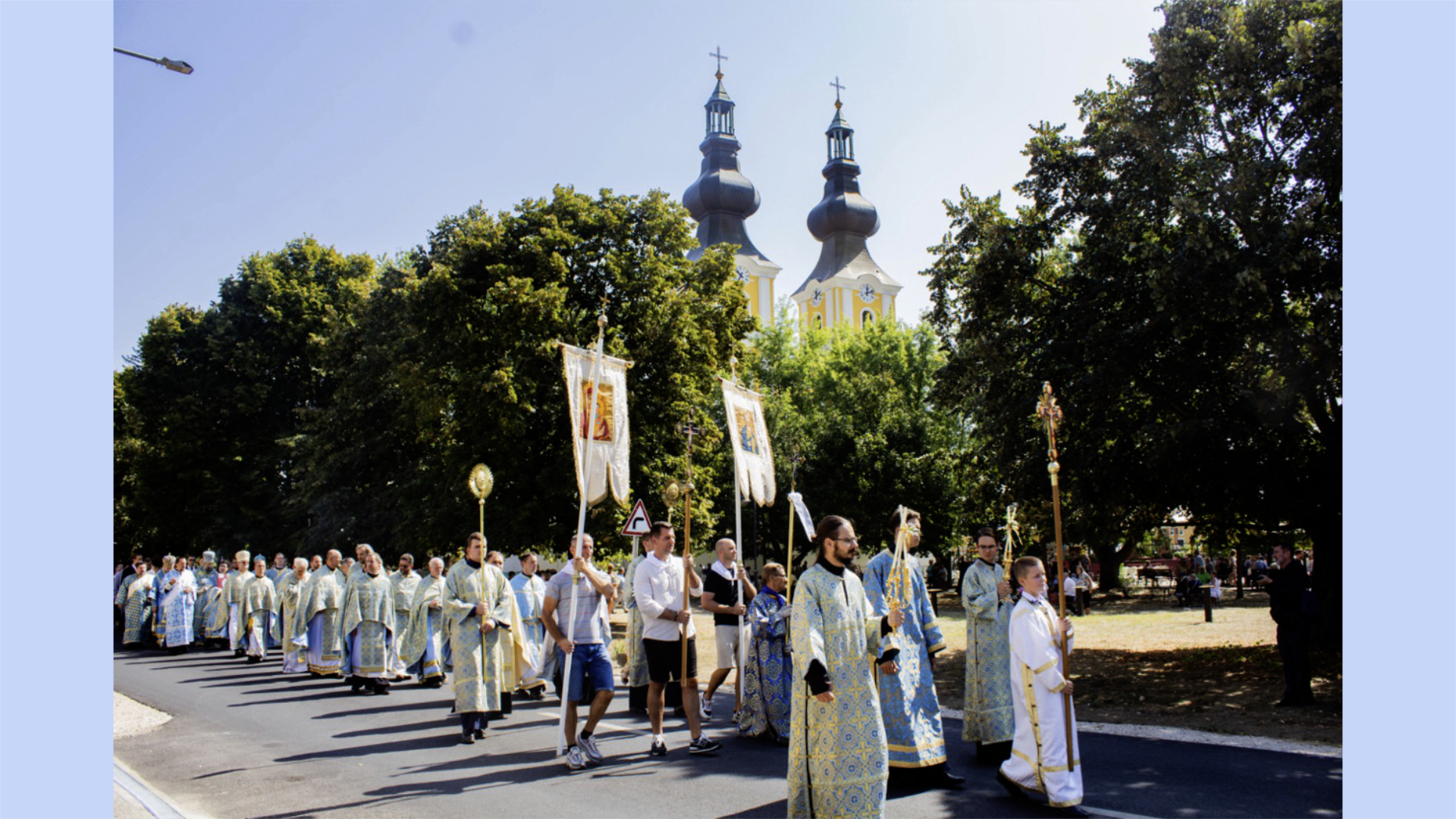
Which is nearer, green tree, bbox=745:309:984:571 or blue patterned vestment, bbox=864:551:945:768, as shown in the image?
blue patterned vestment, bbox=864:551:945:768

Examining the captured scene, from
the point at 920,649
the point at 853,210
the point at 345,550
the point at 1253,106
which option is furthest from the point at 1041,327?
the point at 853,210

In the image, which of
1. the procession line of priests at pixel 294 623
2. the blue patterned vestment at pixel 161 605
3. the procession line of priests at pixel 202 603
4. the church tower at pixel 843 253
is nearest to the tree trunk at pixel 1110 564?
the procession line of priests at pixel 294 623

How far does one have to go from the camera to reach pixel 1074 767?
704cm

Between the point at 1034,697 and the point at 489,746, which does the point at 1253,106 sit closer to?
the point at 1034,697

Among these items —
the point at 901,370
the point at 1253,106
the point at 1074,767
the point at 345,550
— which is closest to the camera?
the point at 1074,767

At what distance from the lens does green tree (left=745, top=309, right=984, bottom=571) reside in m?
38.8

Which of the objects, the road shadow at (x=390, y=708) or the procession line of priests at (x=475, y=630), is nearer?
the procession line of priests at (x=475, y=630)

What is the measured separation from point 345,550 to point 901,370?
2408cm

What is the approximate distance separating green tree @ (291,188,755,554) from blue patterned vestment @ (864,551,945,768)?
15.9 m

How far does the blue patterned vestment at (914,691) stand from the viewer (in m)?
7.74

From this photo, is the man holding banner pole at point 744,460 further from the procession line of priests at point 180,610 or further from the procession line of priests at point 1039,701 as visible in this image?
the procession line of priests at point 180,610

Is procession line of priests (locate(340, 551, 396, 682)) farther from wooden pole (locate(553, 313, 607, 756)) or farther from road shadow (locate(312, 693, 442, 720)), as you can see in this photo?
wooden pole (locate(553, 313, 607, 756))

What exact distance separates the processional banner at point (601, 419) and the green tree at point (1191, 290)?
741cm

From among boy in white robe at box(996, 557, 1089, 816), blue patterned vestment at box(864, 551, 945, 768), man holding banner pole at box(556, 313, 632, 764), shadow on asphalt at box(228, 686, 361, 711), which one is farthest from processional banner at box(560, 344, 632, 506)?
shadow on asphalt at box(228, 686, 361, 711)
